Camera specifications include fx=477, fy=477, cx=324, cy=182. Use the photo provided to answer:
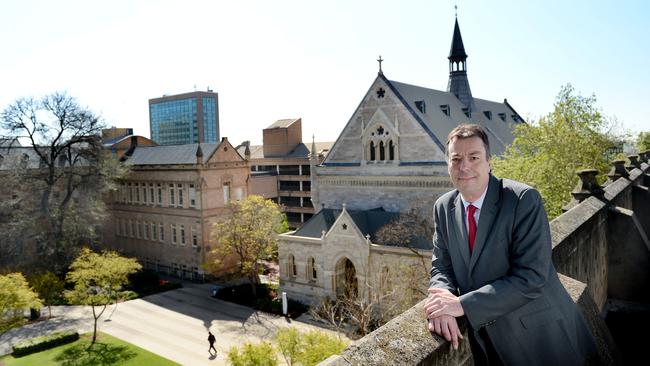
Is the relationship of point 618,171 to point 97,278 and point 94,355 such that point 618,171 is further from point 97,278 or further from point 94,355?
point 97,278

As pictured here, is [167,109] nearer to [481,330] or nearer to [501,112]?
[501,112]

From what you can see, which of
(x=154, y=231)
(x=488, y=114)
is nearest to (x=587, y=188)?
(x=488, y=114)

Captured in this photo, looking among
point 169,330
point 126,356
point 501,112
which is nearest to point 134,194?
point 169,330

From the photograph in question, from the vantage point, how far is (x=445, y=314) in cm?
324

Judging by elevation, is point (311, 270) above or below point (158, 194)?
below

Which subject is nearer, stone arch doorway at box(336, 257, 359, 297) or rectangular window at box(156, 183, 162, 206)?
stone arch doorway at box(336, 257, 359, 297)

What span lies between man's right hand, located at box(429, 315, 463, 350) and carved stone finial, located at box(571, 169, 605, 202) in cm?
789

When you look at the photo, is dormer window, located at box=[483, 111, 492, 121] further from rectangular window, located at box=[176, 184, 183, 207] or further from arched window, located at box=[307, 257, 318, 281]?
rectangular window, located at box=[176, 184, 183, 207]

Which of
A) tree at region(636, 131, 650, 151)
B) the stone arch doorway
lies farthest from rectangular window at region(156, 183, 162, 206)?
tree at region(636, 131, 650, 151)

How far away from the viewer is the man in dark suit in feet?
10.3

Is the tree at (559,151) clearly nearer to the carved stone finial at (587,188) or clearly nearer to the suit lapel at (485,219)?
the carved stone finial at (587,188)

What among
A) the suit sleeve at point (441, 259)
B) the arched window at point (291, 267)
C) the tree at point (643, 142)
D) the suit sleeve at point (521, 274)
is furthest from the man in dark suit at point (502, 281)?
Result: the tree at point (643, 142)

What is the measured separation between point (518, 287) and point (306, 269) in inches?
1045

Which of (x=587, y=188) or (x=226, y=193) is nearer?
(x=587, y=188)
